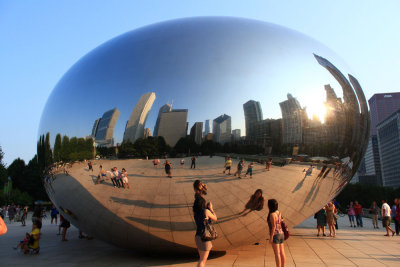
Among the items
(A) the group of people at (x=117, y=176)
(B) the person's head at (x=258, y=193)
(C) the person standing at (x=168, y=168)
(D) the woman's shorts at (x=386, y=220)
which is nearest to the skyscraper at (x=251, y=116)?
(B) the person's head at (x=258, y=193)

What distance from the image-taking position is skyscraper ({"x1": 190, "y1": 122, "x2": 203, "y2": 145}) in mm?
5125

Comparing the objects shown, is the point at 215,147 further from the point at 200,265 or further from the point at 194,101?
the point at 200,265

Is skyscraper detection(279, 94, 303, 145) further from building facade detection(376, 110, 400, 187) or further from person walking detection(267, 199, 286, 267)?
building facade detection(376, 110, 400, 187)

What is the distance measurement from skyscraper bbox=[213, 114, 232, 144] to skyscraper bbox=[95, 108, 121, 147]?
174 cm

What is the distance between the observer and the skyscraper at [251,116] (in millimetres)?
5129

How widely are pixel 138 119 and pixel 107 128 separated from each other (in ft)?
2.08

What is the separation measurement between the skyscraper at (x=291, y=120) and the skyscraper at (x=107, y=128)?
2.91 metres

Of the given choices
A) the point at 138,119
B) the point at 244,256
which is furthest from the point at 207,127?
the point at 244,256

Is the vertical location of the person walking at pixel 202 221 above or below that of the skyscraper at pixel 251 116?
below

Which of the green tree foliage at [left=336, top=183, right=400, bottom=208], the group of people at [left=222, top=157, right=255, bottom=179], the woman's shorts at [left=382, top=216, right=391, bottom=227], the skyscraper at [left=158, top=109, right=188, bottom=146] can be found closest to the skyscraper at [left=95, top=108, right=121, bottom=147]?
the skyscraper at [left=158, top=109, right=188, bottom=146]

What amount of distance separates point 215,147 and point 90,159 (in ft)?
7.53

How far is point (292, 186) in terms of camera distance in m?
5.66

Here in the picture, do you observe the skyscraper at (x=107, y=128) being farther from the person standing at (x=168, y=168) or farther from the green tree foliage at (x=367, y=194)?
the green tree foliage at (x=367, y=194)

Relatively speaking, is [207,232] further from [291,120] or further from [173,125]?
[291,120]
